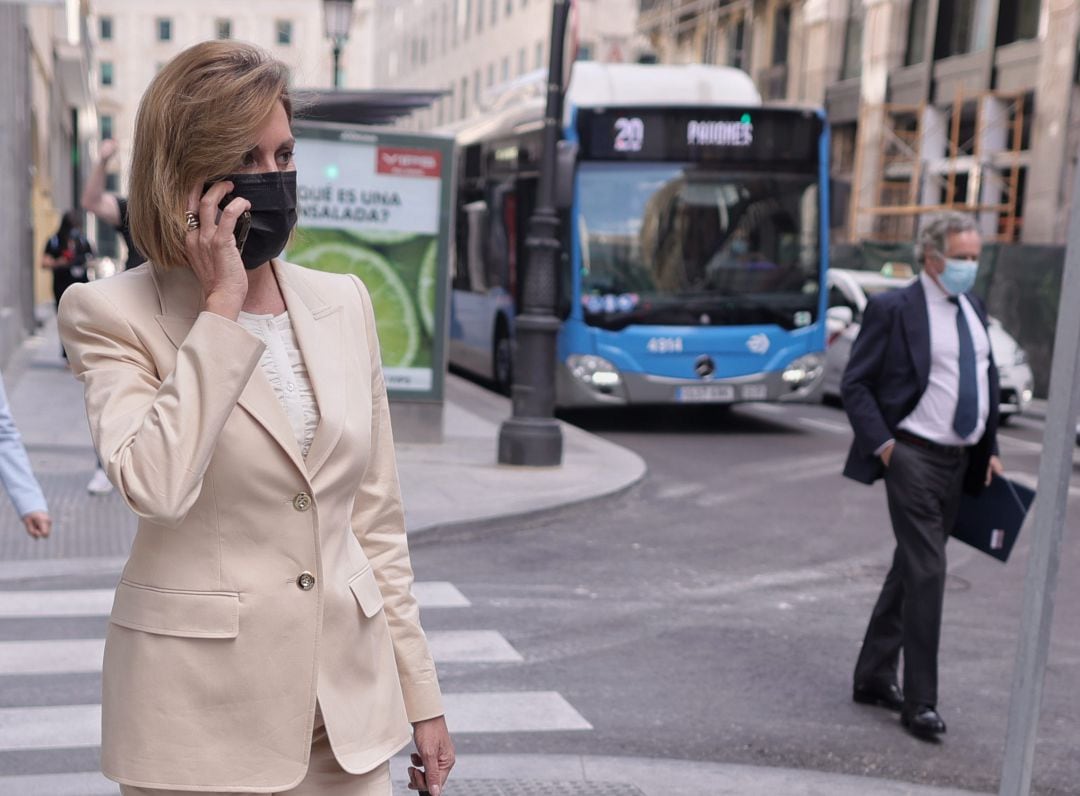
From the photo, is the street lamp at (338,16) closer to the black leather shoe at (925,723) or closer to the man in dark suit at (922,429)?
the man in dark suit at (922,429)

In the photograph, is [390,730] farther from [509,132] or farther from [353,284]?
[509,132]

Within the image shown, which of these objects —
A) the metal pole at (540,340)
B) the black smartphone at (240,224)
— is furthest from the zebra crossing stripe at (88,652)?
the metal pole at (540,340)

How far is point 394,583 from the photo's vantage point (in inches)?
91.8

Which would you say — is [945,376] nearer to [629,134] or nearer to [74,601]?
[74,601]

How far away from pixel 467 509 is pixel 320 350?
22.2 ft

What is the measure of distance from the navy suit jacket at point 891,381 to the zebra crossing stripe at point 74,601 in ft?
7.44

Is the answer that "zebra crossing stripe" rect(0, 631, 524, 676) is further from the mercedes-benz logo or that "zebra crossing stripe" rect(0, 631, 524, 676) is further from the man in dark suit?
the mercedes-benz logo

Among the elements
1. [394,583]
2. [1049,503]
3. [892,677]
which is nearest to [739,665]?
[892,677]

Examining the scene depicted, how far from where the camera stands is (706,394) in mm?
14086

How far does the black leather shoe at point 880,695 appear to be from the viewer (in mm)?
5387

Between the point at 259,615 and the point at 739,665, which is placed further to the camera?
the point at 739,665

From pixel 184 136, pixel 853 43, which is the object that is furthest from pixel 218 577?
pixel 853 43

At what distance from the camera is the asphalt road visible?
4.96 metres

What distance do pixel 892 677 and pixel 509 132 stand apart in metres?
11.6
